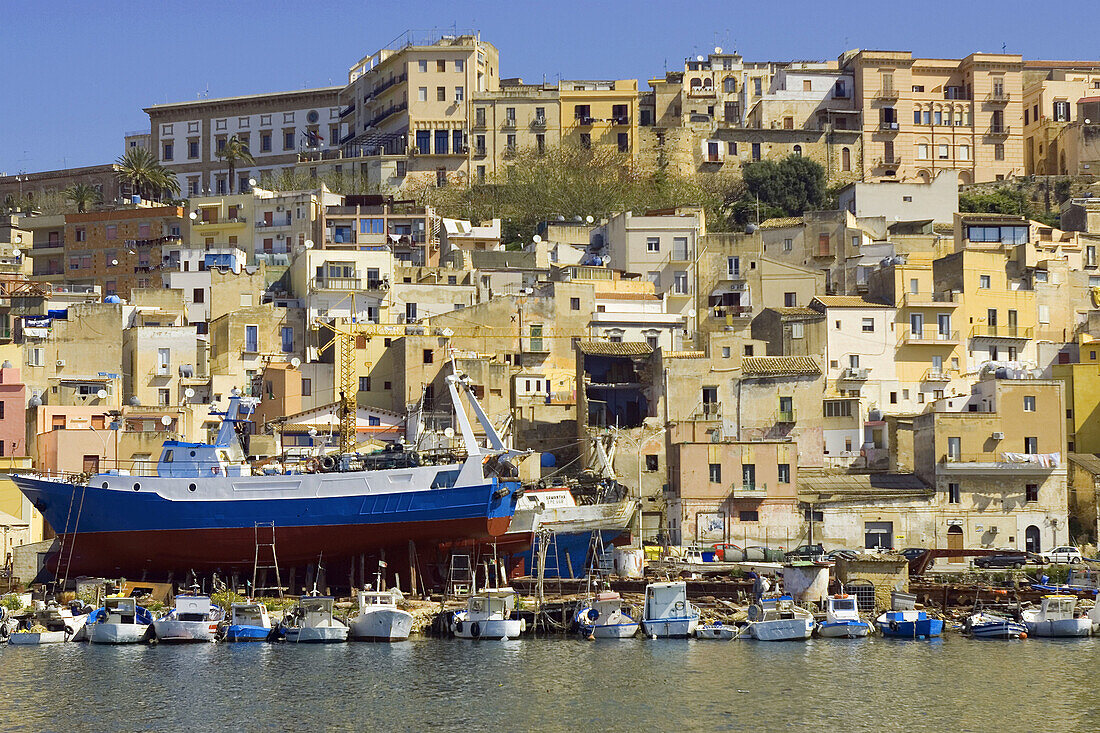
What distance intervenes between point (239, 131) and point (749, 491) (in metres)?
52.3

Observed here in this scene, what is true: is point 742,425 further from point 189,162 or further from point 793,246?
point 189,162

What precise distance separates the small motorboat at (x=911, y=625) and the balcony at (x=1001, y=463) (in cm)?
1224

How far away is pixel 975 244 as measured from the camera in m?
72.6

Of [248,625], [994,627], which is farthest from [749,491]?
[248,625]

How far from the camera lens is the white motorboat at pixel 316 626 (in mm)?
43688

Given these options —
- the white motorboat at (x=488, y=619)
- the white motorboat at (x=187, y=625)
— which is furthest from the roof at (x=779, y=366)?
the white motorboat at (x=187, y=625)

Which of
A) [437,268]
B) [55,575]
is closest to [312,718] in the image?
[55,575]

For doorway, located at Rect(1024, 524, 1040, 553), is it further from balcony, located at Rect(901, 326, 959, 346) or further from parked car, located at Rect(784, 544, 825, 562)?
balcony, located at Rect(901, 326, 959, 346)

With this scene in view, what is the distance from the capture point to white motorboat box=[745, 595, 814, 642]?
43484 millimetres

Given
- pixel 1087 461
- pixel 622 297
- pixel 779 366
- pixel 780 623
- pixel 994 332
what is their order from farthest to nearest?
pixel 622 297, pixel 994 332, pixel 779 366, pixel 1087 461, pixel 780 623

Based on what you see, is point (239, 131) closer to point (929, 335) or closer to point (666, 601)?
point (929, 335)

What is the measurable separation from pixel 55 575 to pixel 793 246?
127 feet

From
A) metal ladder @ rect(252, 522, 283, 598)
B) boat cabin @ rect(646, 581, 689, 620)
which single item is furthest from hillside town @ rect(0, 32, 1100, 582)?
boat cabin @ rect(646, 581, 689, 620)

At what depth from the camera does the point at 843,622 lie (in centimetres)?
4384
